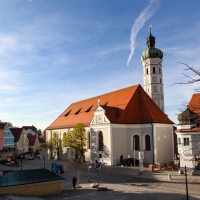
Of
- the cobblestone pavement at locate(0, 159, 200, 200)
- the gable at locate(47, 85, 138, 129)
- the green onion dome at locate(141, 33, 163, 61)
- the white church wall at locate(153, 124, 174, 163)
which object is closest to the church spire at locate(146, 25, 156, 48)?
the green onion dome at locate(141, 33, 163, 61)

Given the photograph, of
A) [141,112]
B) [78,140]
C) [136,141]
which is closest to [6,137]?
[78,140]

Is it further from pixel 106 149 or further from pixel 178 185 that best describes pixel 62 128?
pixel 178 185

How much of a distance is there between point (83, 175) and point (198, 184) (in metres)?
11.8

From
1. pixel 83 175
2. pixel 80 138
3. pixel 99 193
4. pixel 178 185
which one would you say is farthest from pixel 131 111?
pixel 99 193

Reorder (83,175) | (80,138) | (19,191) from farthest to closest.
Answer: (80,138) → (83,175) → (19,191)

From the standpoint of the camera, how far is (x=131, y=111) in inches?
1410

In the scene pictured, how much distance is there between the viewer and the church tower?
2112 inches

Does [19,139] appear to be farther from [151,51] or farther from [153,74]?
[151,51]

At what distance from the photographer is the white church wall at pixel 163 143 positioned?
32688 millimetres

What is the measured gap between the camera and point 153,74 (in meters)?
53.8

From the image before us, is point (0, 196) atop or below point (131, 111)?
below

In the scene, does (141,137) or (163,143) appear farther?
(141,137)

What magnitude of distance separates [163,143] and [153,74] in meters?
23.0

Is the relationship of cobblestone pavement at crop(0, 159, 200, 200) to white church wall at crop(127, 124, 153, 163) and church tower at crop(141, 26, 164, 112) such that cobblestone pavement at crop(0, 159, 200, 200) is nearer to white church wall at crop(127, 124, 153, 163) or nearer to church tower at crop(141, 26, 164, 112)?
white church wall at crop(127, 124, 153, 163)
